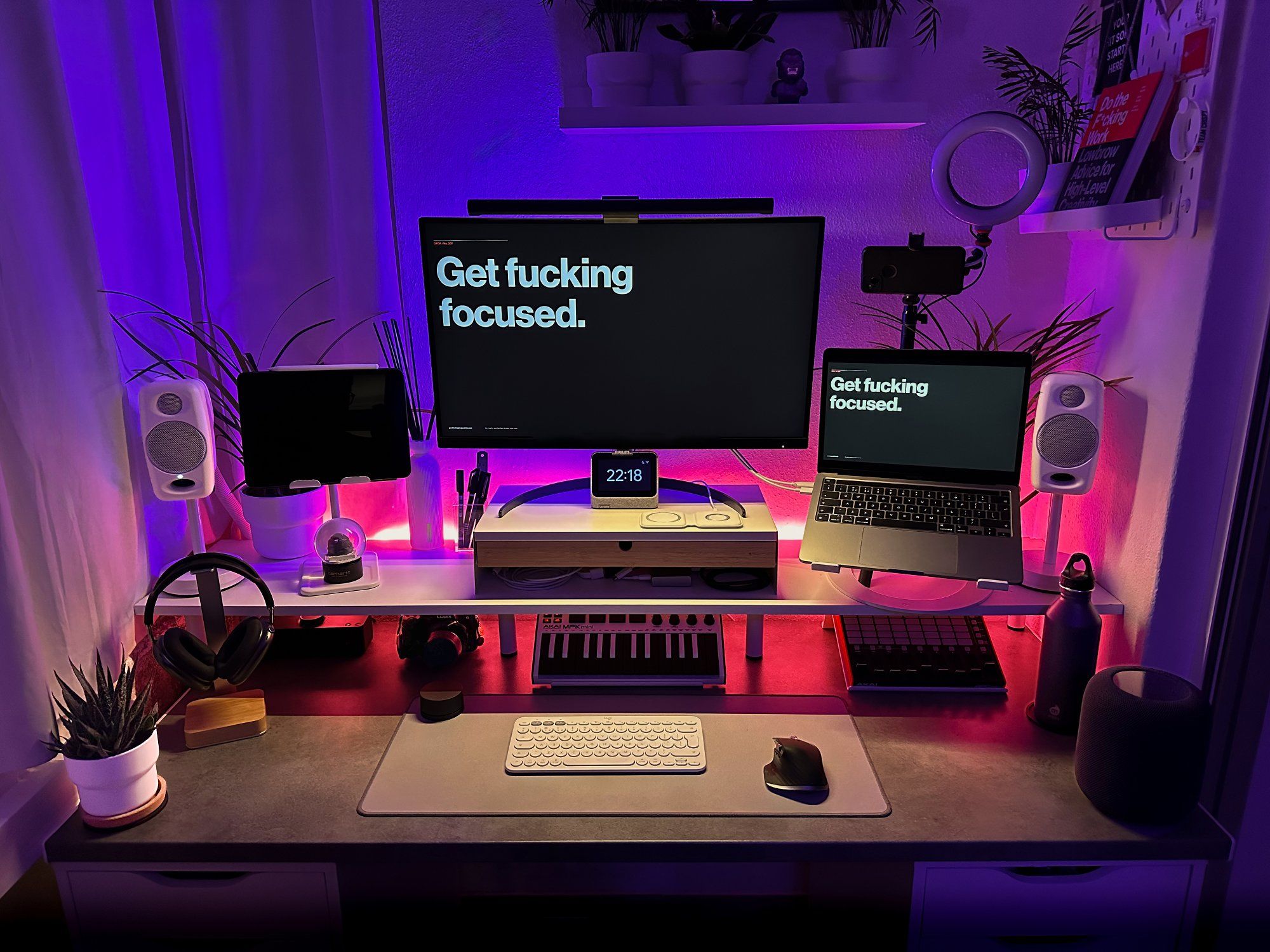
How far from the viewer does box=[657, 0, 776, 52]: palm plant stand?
5.26 ft

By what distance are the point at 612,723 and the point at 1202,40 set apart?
1407 mm

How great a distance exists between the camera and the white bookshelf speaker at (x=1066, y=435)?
156 cm

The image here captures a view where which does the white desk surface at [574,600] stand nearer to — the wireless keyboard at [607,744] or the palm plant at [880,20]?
the wireless keyboard at [607,744]

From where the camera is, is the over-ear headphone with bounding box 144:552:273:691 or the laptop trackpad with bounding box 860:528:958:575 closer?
the over-ear headphone with bounding box 144:552:273:691

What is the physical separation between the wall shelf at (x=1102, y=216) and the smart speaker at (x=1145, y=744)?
→ 709 millimetres

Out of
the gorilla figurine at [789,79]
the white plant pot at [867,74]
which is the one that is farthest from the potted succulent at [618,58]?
the white plant pot at [867,74]

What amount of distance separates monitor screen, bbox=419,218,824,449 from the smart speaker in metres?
0.69

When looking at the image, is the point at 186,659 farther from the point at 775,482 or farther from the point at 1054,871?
the point at 1054,871

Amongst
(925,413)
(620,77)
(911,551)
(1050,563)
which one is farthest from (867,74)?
(1050,563)

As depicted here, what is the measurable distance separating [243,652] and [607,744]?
0.63 metres

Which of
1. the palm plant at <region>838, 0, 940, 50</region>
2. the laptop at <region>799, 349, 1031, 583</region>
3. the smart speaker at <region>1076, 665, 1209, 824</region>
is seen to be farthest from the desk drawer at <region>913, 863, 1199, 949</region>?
the palm plant at <region>838, 0, 940, 50</region>

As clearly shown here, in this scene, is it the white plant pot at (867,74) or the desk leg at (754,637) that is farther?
the desk leg at (754,637)

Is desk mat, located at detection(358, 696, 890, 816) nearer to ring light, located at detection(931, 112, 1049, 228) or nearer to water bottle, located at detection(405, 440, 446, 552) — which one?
water bottle, located at detection(405, 440, 446, 552)

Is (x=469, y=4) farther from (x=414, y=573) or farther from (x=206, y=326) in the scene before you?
(x=414, y=573)
